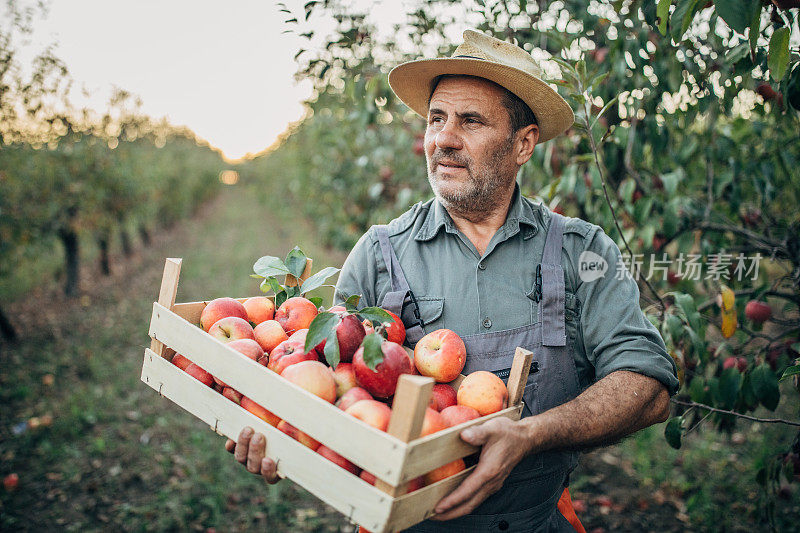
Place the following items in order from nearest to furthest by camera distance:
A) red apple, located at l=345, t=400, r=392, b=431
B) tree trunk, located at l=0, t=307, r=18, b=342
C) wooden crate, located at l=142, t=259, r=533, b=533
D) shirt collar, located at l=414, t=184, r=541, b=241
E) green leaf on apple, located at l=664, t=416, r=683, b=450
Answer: wooden crate, located at l=142, t=259, r=533, b=533
red apple, located at l=345, t=400, r=392, b=431
shirt collar, located at l=414, t=184, r=541, b=241
green leaf on apple, located at l=664, t=416, r=683, b=450
tree trunk, located at l=0, t=307, r=18, b=342

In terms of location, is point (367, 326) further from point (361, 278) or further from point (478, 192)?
point (478, 192)

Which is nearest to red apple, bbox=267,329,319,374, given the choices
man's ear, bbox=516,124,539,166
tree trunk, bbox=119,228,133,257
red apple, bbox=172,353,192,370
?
red apple, bbox=172,353,192,370

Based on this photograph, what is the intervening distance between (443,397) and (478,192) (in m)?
0.83

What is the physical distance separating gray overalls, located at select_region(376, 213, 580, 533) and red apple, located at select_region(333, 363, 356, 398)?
0.38m

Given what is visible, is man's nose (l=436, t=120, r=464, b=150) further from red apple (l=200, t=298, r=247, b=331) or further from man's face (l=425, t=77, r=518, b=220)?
red apple (l=200, t=298, r=247, b=331)

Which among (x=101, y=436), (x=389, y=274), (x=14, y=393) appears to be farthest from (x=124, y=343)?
(x=389, y=274)

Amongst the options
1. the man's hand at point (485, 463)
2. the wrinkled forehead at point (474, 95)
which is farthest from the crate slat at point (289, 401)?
the wrinkled forehead at point (474, 95)

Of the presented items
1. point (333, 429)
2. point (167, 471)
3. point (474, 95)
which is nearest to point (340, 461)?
point (333, 429)

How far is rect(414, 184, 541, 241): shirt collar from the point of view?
1.95 m

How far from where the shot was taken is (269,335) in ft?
5.38

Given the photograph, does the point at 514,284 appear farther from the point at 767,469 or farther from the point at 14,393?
the point at 14,393

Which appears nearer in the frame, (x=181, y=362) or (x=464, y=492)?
(x=464, y=492)

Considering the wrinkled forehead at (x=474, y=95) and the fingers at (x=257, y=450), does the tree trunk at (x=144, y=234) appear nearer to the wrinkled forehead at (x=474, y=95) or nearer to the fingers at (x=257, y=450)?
the wrinkled forehead at (x=474, y=95)

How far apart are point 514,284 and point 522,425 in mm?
609
